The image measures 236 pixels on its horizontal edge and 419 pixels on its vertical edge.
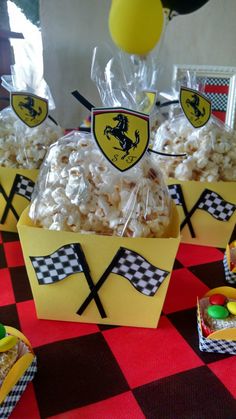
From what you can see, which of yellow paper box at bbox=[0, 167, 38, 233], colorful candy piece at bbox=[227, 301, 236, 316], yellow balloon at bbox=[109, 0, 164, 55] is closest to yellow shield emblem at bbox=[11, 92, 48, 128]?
yellow paper box at bbox=[0, 167, 38, 233]

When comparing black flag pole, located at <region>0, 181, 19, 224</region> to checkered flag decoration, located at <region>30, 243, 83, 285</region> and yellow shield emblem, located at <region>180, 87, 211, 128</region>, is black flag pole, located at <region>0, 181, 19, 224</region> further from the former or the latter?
yellow shield emblem, located at <region>180, 87, 211, 128</region>

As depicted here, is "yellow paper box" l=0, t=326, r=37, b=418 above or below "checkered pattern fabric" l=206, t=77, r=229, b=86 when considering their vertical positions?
below

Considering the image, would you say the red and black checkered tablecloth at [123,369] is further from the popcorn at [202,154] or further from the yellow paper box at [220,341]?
the popcorn at [202,154]

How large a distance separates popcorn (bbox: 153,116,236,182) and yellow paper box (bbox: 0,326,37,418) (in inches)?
25.9

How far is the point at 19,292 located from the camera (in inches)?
32.5

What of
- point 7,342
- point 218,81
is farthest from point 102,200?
point 218,81

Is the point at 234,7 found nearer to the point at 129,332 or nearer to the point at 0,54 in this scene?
the point at 0,54

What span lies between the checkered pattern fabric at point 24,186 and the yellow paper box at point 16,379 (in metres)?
0.55

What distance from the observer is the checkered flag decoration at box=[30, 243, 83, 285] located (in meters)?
0.67

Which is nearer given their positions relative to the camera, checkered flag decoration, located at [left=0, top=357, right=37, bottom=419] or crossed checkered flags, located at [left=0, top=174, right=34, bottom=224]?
checkered flag decoration, located at [left=0, top=357, right=37, bottom=419]

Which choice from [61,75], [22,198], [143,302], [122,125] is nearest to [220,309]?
[143,302]

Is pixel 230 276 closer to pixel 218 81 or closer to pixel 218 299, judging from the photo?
pixel 218 299

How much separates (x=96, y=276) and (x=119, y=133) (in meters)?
0.31

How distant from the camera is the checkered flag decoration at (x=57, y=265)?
0.67 metres
